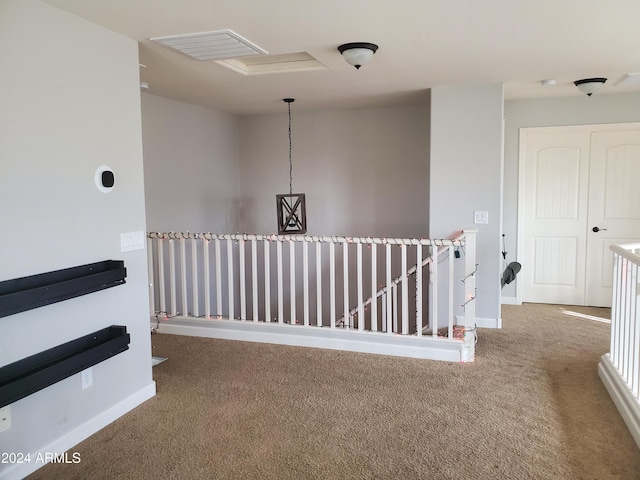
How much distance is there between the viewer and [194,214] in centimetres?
579

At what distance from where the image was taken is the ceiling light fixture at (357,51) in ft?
10.5

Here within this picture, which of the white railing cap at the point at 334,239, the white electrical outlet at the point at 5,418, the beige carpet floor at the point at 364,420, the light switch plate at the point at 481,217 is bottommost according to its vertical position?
the beige carpet floor at the point at 364,420

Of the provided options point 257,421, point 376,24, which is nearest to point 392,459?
point 257,421

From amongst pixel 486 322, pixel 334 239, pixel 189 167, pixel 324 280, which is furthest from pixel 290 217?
pixel 486 322

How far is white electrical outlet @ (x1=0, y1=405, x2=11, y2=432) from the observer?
2.30m

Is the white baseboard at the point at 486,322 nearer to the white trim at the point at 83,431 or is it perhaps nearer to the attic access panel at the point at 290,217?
the attic access panel at the point at 290,217

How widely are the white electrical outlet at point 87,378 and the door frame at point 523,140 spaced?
4658mm

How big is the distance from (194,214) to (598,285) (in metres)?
4.71

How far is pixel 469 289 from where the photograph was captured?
389 centimetres

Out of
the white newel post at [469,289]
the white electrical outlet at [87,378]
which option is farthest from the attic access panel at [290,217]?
the white electrical outlet at [87,378]

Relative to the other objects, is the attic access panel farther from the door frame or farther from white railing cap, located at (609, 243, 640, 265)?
white railing cap, located at (609, 243, 640, 265)

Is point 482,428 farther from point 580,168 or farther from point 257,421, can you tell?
point 580,168

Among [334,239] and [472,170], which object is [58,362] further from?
[472,170]

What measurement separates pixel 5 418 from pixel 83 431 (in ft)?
1.74
